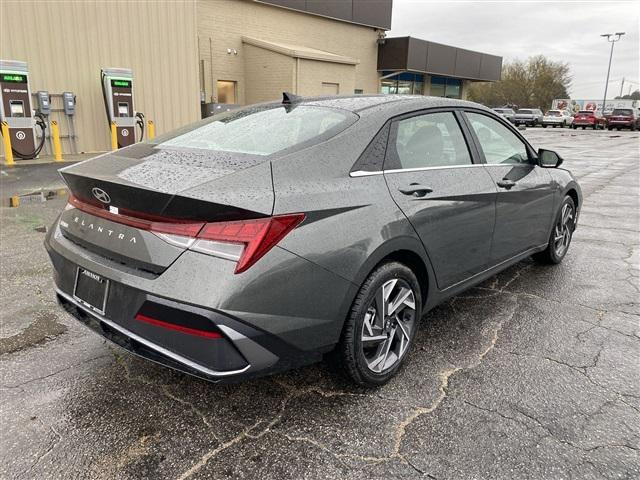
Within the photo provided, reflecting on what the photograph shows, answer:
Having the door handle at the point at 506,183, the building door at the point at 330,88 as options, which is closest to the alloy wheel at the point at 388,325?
the door handle at the point at 506,183

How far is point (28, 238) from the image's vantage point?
5.34 meters

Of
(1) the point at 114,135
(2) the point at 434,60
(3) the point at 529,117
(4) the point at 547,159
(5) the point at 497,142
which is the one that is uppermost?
(2) the point at 434,60

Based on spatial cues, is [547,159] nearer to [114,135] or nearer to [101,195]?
[101,195]

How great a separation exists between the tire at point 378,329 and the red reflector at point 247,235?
648 millimetres

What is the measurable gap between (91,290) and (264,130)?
1.27 m

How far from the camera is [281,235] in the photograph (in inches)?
82.9

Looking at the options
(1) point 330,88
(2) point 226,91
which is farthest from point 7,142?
(1) point 330,88

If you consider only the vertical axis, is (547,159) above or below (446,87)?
below

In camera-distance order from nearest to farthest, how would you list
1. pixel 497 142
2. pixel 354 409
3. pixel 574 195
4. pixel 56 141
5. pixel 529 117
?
pixel 354 409 → pixel 497 142 → pixel 574 195 → pixel 56 141 → pixel 529 117

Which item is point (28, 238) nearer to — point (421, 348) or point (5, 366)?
point (5, 366)

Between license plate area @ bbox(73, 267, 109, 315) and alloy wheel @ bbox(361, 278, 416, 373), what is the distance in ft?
4.18

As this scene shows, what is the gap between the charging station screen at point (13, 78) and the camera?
1025 centimetres

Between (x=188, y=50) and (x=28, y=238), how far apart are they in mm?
10151

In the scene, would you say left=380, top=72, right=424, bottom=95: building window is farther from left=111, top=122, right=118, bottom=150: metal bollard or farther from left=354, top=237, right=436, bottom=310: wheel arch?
left=354, top=237, right=436, bottom=310: wheel arch
